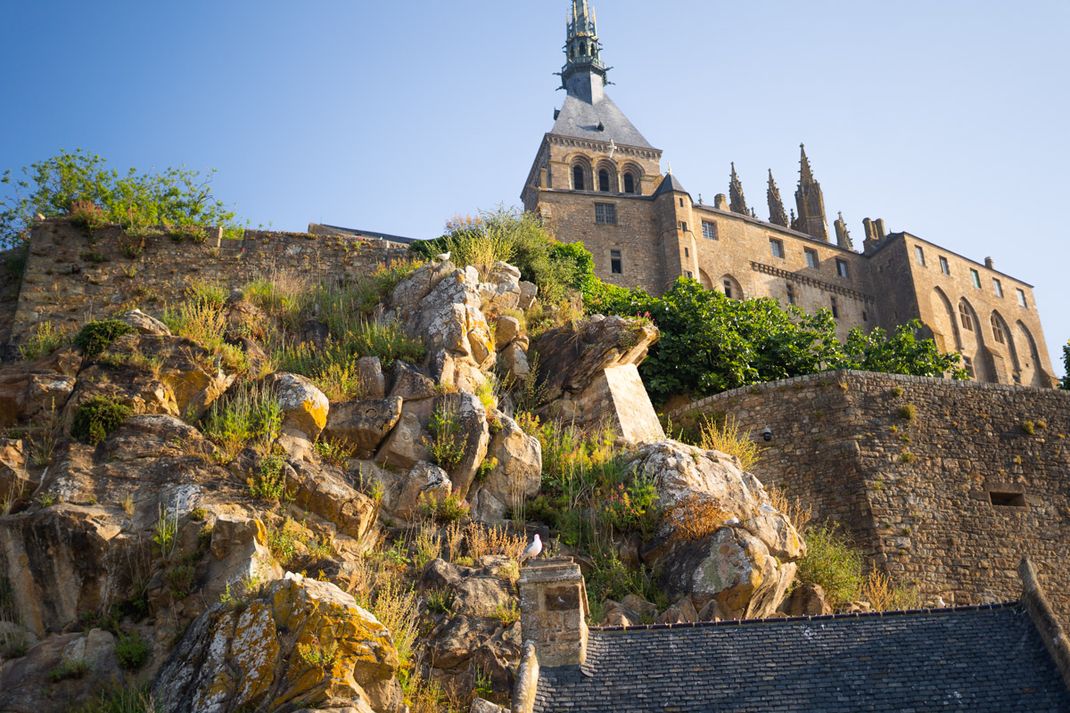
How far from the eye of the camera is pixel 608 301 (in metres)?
25.9

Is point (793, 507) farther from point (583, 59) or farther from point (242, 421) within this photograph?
point (583, 59)

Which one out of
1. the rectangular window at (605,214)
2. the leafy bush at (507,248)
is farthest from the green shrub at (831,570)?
the rectangular window at (605,214)

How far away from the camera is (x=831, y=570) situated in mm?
15922

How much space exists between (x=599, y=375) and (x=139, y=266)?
28.1 feet

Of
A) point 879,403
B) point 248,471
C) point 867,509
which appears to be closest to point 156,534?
point 248,471

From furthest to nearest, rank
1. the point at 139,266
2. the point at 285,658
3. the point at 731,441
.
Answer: the point at 139,266 < the point at 731,441 < the point at 285,658

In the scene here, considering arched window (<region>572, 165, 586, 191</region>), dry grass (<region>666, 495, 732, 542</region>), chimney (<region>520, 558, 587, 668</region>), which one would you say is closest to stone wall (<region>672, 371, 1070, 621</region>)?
dry grass (<region>666, 495, 732, 542</region>)

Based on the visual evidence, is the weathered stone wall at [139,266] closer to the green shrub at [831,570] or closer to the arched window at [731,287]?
the green shrub at [831,570]

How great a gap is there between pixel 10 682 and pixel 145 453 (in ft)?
10.6

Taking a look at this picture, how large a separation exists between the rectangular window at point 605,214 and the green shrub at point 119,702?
122ft

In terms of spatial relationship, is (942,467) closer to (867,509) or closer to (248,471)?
(867,509)

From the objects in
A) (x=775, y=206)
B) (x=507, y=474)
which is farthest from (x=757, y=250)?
(x=507, y=474)

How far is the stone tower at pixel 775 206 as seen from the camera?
58.1m

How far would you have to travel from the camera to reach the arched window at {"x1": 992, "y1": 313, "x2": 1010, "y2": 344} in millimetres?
56438
